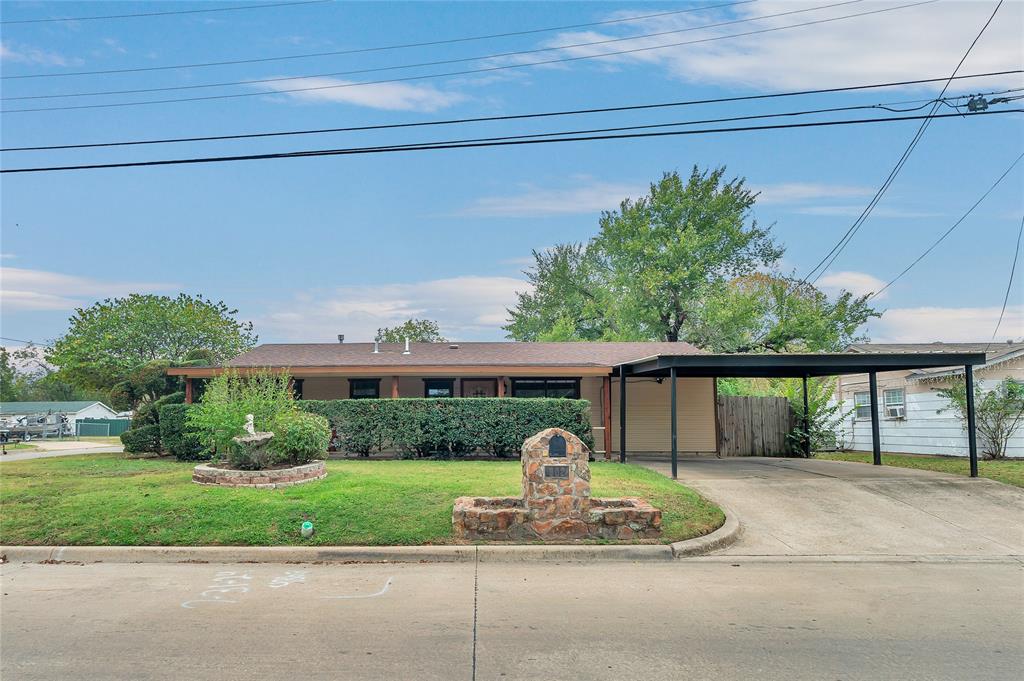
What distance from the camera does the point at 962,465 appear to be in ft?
54.3

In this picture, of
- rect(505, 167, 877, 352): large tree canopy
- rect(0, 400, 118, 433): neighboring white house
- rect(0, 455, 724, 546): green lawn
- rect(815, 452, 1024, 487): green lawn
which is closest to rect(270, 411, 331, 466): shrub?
rect(0, 455, 724, 546): green lawn

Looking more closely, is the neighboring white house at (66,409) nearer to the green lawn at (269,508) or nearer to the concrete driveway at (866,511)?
the green lawn at (269,508)

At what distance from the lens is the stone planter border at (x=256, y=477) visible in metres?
11.6

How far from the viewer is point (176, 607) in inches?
255

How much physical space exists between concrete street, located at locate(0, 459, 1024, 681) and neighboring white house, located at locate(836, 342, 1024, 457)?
11.2 meters

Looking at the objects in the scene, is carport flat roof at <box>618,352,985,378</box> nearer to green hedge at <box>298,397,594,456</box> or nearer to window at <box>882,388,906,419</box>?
green hedge at <box>298,397,594,456</box>

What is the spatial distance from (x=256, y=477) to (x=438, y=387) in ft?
33.5

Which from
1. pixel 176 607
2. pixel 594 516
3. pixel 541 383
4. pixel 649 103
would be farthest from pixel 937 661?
pixel 541 383

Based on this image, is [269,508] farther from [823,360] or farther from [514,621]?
[823,360]

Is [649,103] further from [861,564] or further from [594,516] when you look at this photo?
[861,564]

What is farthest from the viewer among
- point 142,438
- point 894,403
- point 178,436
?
point 894,403

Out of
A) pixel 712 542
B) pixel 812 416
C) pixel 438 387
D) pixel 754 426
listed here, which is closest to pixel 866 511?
pixel 712 542

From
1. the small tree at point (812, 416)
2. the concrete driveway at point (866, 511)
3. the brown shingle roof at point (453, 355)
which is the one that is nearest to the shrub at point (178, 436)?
the brown shingle roof at point (453, 355)

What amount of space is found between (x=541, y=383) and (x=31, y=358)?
268 feet
